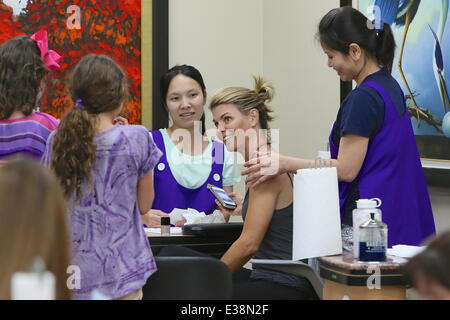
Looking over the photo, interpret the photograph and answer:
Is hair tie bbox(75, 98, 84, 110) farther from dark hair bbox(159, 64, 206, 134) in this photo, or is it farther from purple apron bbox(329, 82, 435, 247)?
dark hair bbox(159, 64, 206, 134)

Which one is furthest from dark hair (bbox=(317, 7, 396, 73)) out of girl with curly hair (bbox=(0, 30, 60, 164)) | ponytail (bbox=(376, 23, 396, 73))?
girl with curly hair (bbox=(0, 30, 60, 164))

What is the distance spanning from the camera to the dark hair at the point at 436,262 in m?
1.07

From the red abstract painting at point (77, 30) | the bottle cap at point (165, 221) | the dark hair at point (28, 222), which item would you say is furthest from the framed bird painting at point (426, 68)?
the dark hair at point (28, 222)

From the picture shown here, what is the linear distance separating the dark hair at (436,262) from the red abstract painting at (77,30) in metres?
2.92

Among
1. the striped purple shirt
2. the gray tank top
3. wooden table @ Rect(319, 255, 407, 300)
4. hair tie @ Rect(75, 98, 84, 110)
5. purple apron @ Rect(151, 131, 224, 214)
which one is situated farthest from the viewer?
purple apron @ Rect(151, 131, 224, 214)

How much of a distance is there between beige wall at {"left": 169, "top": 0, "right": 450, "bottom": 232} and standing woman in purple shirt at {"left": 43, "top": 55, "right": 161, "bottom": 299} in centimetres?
197

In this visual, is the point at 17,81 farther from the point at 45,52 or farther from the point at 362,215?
the point at 362,215

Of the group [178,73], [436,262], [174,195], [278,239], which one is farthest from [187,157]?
[436,262]

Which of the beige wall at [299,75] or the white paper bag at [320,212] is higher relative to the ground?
the beige wall at [299,75]

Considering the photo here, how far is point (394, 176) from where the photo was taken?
230 centimetres

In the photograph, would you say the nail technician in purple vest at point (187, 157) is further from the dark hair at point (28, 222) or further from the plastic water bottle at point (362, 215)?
the dark hair at point (28, 222)

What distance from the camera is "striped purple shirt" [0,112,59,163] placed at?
2.27 meters

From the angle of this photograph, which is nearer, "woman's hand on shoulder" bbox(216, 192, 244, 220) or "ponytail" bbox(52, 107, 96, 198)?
"ponytail" bbox(52, 107, 96, 198)

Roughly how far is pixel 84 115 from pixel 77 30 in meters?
2.18
